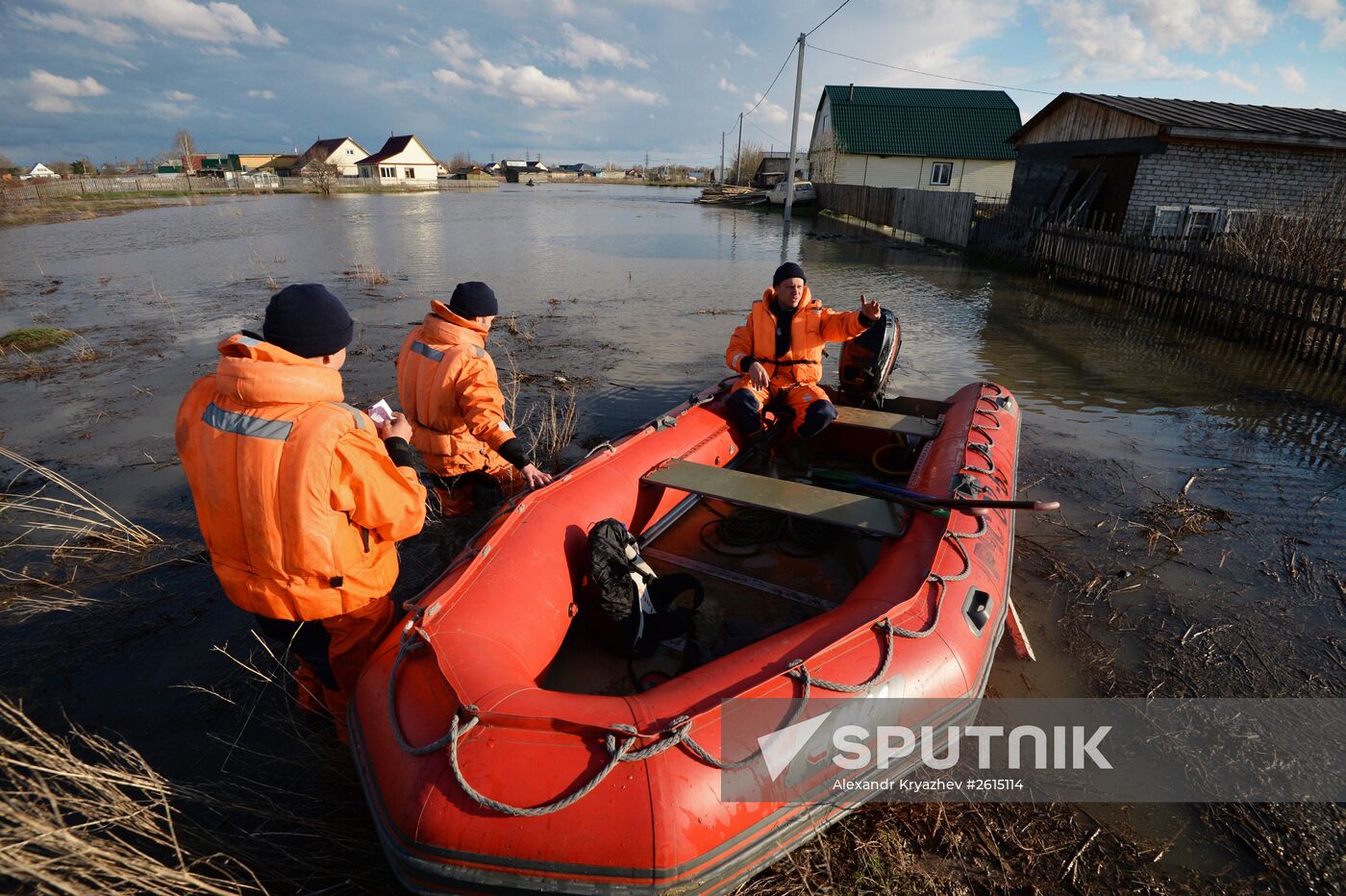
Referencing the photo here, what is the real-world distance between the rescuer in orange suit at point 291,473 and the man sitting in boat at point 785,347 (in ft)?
9.22

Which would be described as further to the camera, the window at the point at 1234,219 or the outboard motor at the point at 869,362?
the window at the point at 1234,219

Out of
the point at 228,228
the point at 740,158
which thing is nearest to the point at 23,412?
the point at 228,228

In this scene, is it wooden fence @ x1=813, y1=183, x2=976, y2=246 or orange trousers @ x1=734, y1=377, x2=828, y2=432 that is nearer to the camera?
orange trousers @ x1=734, y1=377, x2=828, y2=432

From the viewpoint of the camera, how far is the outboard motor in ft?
16.2

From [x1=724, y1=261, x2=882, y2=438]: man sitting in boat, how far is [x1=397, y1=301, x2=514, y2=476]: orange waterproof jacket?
1840 mm

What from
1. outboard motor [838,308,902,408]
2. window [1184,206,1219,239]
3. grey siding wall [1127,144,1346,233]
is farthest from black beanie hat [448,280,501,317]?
window [1184,206,1219,239]

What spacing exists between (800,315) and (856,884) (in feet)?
11.5

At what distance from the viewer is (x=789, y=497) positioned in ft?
10.8

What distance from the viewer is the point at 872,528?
2996mm

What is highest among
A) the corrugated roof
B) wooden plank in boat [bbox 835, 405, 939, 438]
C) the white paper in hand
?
the corrugated roof

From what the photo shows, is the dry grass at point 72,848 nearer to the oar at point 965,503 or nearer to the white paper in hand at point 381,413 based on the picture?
the white paper in hand at point 381,413

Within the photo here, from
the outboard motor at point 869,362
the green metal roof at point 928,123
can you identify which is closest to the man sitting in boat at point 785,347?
the outboard motor at point 869,362

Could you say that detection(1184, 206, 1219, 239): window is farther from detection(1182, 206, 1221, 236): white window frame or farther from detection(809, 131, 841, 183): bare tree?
detection(809, 131, 841, 183): bare tree

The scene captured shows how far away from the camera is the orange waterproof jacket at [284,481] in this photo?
178 cm
